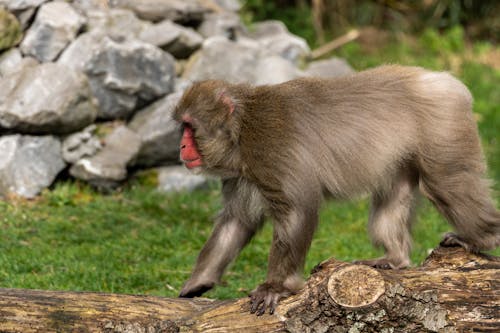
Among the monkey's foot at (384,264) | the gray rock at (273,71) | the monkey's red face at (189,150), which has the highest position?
the monkey's red face at (189,150)

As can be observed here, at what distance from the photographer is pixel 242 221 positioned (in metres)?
5.85

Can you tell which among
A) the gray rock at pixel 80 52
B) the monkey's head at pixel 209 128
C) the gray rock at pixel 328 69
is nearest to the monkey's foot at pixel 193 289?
the monkey's head at pixel 209 128

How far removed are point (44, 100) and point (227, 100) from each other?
4.07m

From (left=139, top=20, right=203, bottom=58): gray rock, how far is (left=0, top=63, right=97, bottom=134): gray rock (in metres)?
1.29

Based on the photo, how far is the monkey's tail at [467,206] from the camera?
556cm

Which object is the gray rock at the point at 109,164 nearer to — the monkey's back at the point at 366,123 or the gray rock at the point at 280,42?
the gray rock at the point at 280,42

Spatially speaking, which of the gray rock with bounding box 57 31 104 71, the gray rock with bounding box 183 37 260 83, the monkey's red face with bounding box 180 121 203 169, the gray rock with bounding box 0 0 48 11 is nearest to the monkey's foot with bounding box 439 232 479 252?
the monkey's red face with bounding box 180 121 203 169

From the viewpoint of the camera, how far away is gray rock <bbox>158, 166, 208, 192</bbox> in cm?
968

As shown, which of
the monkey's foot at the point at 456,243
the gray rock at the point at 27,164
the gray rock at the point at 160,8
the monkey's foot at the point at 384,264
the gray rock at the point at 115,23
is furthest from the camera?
the gray rock at the point at 160,8

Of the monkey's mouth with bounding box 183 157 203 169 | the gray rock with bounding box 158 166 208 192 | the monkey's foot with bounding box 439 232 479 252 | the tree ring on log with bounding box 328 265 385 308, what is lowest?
the gray rock with bounding box 158 166 208 192

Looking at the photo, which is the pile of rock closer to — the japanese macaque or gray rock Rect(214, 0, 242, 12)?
gray rock Rect(214, 0, 242, 12)

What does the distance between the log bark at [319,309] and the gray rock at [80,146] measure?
4.78m

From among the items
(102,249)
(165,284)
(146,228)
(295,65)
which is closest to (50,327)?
(165,284)

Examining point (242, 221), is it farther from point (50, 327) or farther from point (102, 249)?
point (102, 249)
